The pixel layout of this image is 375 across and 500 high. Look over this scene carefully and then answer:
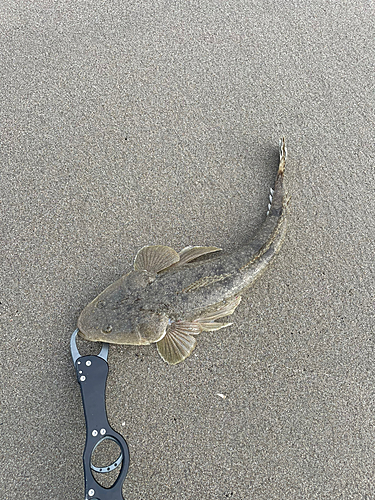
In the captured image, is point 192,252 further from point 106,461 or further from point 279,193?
point 106,461

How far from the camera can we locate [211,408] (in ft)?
5.71

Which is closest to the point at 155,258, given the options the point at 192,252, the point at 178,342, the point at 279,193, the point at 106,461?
the point at 192,252

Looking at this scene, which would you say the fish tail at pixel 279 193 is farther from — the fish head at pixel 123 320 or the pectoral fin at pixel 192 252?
the fish head at pixel 123 320

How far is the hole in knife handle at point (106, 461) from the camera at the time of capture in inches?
62.1

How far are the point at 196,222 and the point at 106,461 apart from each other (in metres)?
1.18

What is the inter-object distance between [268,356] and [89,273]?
3.14 feet

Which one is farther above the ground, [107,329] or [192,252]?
[192,252]

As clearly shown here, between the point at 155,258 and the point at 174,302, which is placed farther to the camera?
the point at 155,258

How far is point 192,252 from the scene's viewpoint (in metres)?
1.95

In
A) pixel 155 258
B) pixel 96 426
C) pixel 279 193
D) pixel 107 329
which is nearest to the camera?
pixel 96 426

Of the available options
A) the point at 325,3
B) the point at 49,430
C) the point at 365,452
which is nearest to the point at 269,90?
the point at 325,3

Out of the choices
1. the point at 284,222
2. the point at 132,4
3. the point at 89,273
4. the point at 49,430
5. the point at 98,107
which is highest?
the point at 132,4

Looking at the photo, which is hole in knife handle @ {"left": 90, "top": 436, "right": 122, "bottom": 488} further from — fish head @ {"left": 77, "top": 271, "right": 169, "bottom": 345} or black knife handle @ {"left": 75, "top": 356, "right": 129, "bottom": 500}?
fish head @ {"left": 77, "top": 271, "right": 169, "bottom": 345}

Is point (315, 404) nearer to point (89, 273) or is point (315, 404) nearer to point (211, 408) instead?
point (211, 408)
